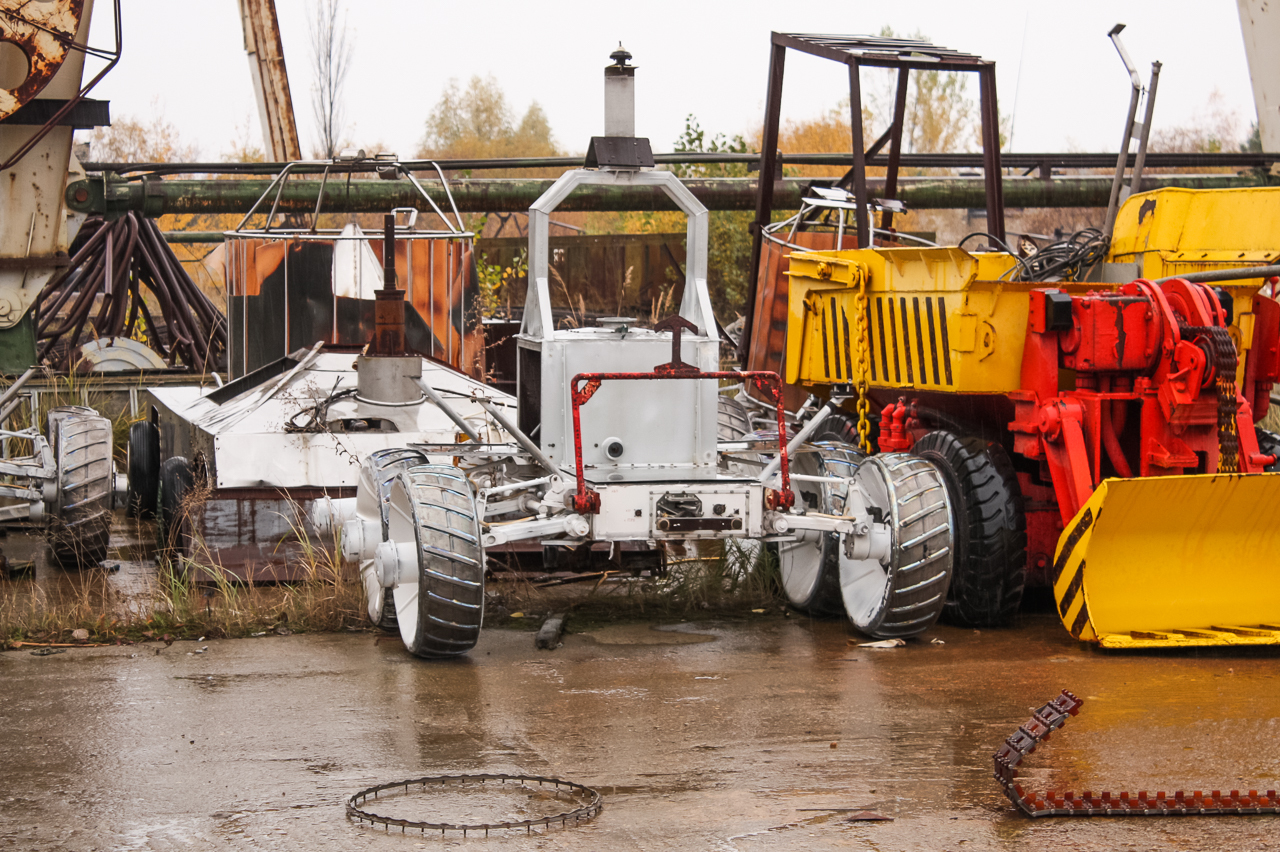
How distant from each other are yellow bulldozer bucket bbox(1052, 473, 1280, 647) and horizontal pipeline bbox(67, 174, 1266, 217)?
8.03 m

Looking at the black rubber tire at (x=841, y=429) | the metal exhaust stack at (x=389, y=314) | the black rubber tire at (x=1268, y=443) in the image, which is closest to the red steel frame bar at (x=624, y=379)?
the metal exhaust stack at (x=389, y=314)

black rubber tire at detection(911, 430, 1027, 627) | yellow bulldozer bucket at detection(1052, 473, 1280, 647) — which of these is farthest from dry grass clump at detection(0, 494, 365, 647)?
yellow bulldozer bucket at detection(1052, 473, 1280, 647)

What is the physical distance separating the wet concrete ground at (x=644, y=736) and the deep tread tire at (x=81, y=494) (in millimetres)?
2169

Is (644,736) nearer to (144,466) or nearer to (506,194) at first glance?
(144,466)

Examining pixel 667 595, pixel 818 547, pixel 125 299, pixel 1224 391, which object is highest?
pixel 125 299

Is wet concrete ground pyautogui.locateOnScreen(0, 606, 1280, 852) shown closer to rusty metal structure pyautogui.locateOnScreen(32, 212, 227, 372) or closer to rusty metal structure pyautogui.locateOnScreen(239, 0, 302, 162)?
rusty metal structure pyautogui.locateOnScreen(32, 212, 227, 372)

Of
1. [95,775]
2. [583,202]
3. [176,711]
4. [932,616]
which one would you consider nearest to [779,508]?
[932,616]

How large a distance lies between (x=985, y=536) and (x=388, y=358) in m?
→ 3.28

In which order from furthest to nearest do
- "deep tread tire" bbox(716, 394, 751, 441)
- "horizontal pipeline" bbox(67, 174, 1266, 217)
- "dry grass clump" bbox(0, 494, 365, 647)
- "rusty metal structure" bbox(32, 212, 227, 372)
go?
"horizontal pipeline" bbox(67, 174, 1266, 217), "rusty metal structure" bbox(32, 212, 227, 372), "deep tread tire" bbox(716, 394, 751, 441), "dry grass clump" bbox(0, 494, 365, 647)

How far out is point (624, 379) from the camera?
21.0 feet

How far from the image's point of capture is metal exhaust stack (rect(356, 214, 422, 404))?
743 cm

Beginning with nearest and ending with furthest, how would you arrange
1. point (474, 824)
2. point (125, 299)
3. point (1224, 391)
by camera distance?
point (474, 824) < point (1224, 391) < point (125, 299)

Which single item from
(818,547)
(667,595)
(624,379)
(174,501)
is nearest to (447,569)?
(624,379)

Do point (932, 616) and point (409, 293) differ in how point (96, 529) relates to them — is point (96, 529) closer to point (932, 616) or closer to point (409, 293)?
point (409, 293)
